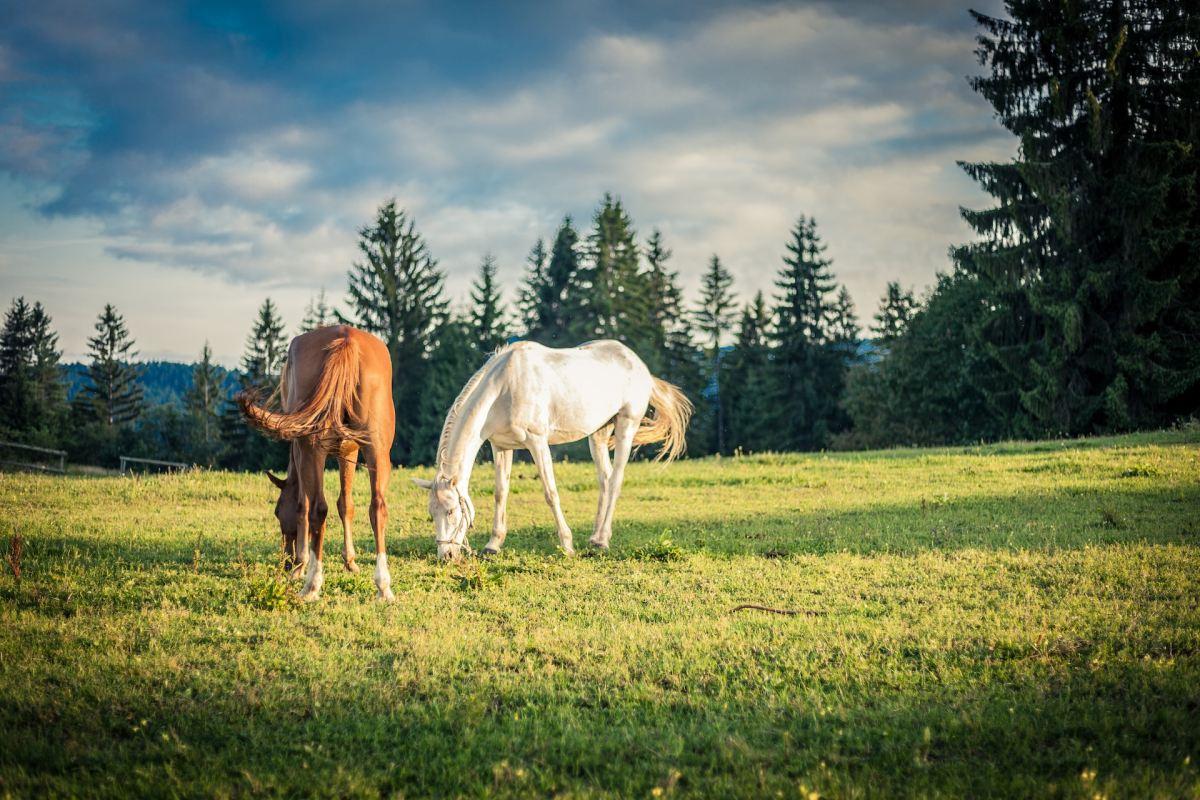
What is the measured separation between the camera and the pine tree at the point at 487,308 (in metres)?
59.1

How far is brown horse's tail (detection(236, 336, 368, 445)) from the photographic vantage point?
6.91 m

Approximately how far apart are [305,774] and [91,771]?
1.12 metres

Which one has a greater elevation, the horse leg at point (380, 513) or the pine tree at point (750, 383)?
the pine tree at point (750, 383)

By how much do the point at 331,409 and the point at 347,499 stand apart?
61.4 inches

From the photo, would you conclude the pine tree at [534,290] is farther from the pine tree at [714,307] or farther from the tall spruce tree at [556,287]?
the pine tree at [714,307]

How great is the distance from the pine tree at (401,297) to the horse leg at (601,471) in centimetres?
4293

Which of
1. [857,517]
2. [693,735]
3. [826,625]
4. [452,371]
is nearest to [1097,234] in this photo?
[857,517]

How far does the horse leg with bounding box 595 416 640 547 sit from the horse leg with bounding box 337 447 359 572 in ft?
10.7

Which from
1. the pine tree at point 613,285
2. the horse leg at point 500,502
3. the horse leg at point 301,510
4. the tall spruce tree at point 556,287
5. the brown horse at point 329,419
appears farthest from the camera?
the tall spruce tree at point 556,287

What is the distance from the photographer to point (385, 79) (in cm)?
1684

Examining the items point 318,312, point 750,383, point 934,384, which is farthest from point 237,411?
point 934,384

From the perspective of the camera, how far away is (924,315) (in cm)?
4534

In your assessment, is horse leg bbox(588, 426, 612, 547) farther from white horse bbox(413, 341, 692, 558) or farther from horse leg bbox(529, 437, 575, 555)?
horse leg bbox(529, 437, 575, 555)

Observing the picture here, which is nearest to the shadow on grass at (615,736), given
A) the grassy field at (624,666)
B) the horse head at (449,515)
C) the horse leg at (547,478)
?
the grassy field at (624,666)
